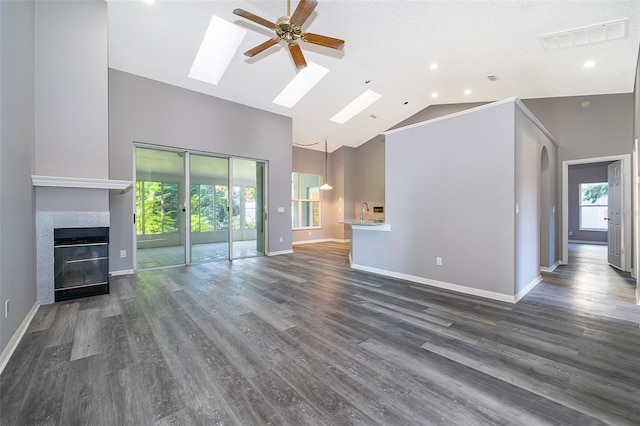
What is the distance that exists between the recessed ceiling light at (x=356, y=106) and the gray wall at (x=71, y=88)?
5294 mm

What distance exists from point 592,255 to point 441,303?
260 inches

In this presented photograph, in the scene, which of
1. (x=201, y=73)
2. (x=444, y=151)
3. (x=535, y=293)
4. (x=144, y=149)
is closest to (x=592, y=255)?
(x=535, y=293)

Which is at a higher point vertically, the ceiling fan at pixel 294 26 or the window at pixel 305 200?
the ceiling fan at pixel 294 26

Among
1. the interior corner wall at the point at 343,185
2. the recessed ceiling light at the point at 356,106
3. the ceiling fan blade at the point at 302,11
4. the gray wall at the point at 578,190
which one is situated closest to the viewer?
the ceiling fan blade at the point at 302,11

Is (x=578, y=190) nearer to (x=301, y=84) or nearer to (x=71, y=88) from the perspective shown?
(x=301, y=84)

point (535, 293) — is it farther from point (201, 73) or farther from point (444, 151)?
point (201, 73)

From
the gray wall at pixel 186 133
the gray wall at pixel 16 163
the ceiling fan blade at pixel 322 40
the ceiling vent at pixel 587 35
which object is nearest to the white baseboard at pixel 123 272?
the gray wall at pixel 186 133

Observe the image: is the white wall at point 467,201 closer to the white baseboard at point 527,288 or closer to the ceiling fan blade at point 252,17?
the white baseboard at point 527,288

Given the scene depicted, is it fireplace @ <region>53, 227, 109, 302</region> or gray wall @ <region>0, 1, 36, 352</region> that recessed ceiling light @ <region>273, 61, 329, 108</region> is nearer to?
gray wall @ <region>0, 1, 36, 352</region>

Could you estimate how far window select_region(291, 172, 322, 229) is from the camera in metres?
9.34

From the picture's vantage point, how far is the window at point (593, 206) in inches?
352

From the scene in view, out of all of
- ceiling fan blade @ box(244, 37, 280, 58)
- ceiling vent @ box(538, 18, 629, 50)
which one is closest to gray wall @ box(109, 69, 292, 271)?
ceiling fan blade @ box(244, 37, 280, 58)

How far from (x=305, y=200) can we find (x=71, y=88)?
22.1 ft

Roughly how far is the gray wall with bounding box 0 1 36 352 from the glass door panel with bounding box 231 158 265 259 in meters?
3.45
